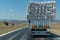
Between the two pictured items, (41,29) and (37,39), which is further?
(41,29)

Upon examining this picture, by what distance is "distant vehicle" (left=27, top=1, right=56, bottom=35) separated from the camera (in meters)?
22.3

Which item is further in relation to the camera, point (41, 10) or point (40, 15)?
point (41, 10)

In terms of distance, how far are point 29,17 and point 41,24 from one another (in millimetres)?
1686

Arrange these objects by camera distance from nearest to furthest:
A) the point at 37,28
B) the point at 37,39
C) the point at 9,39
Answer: the point at 9,39 → the point at 37,39 → the point at 37,28

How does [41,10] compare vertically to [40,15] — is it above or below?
above

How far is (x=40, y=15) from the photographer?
74.8ft

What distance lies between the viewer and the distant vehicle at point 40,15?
2231 centimetres

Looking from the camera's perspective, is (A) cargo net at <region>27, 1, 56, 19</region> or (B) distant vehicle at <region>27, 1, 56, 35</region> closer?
(B) distant vehicle at <region>27, 1, 56, 35</region>

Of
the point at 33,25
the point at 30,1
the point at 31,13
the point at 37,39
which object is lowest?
the point at 37,39

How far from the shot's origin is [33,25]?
883 inches

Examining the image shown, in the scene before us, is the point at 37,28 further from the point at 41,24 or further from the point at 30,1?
the point at 30,1

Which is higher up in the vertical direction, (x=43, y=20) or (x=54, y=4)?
(x=54, y=4)

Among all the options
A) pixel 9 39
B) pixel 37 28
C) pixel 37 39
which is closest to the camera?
pixel 9 39

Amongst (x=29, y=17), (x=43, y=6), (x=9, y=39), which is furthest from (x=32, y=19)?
(x=9, y=39)
